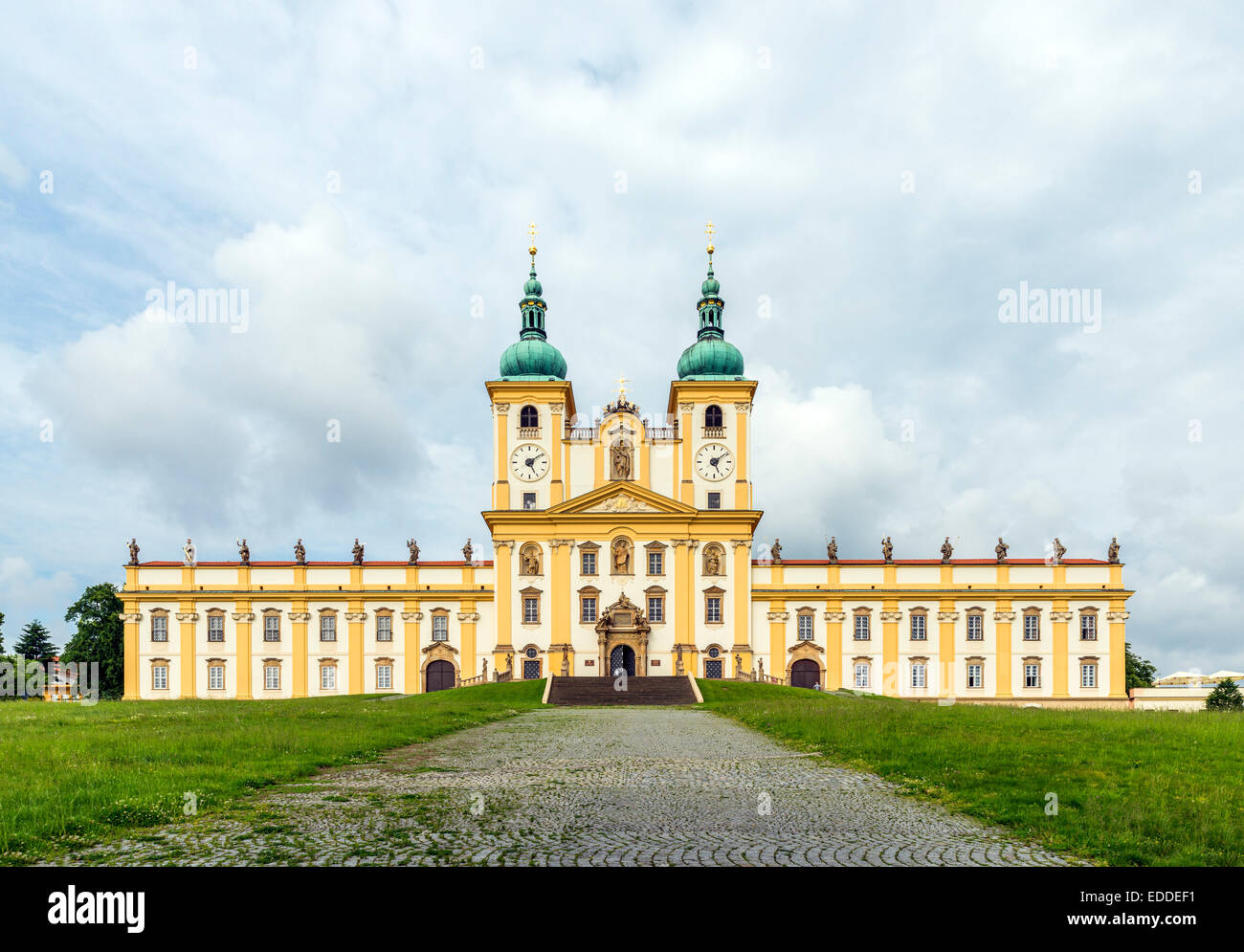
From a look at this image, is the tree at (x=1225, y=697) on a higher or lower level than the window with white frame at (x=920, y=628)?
lower

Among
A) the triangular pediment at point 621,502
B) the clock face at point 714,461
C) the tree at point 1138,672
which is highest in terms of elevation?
the clock face at point 714,461

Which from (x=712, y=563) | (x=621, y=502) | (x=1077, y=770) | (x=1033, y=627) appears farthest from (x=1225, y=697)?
(x=1077, y=770)

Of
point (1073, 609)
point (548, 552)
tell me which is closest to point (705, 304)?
point (548, 552)

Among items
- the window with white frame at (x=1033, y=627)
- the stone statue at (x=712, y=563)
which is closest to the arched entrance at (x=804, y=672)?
the stone statue at (x=712, y=563)

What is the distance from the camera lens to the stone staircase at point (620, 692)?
4053 cm

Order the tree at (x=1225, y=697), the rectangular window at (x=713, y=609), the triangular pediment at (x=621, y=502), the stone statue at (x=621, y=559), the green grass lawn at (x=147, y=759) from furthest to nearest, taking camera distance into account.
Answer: the triangular pediment at (x=621, y=502) < the stone statue at (x=621, y=559) < the rectangular window at (x=713, y=609) < the tree at (x=1225, y=697) < the green grass lawn at (x=147, y=759)

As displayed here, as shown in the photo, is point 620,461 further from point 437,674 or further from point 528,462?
point 437,674

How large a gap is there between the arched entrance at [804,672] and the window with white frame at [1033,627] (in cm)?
1298

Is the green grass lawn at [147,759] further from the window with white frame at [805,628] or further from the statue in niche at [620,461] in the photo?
the window with white frame at [805,628]

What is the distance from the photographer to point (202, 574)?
190 feet

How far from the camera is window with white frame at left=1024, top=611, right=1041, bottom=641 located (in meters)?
56.3

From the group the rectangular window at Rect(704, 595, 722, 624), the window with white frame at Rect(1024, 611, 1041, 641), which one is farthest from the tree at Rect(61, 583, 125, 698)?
the window with white frame at Rect(1024, 611, 1041, 641)

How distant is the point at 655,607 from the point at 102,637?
1470 inches

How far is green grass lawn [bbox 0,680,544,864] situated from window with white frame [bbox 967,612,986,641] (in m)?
39.5
